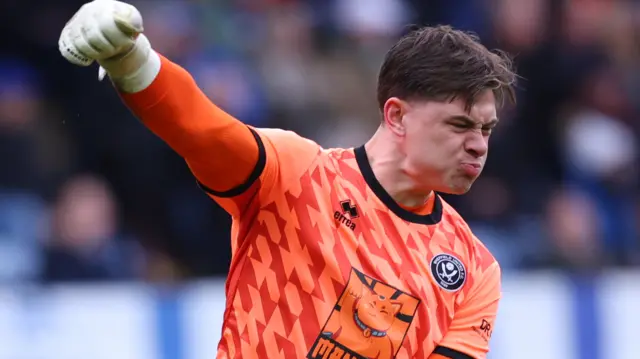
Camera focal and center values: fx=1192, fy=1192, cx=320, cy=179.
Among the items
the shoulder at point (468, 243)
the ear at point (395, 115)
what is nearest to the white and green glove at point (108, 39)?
the ear at point (395, 115)

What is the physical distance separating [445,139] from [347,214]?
0.47 meters

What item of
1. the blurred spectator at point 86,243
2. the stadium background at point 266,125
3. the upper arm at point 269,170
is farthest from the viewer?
the blurred spectator at point 86,243

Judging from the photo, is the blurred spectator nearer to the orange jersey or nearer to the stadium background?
the stadium background

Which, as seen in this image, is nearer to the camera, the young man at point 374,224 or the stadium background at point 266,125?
the young man at point 374,224

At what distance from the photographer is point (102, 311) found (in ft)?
27.3

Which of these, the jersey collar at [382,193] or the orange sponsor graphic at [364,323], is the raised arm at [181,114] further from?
the orange sponsor graphic at [364,323]

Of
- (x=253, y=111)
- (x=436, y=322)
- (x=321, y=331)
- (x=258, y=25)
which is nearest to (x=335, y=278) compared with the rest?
(x=321, y=331)

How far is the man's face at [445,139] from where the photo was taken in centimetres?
450

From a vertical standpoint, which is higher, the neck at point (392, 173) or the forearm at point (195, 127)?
the neck at point (392, 173)

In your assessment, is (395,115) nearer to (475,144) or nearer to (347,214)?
(475,144)

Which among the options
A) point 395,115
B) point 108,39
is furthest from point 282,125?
point 108,39

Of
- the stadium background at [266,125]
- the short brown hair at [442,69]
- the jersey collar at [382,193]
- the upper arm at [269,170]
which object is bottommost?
the upper arm at [269,170]

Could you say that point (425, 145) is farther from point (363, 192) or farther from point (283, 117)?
point (283, 117)

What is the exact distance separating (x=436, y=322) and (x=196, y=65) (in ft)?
19.7
